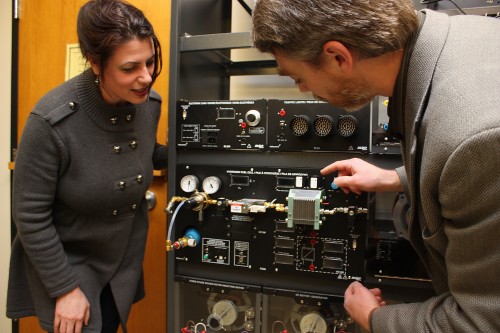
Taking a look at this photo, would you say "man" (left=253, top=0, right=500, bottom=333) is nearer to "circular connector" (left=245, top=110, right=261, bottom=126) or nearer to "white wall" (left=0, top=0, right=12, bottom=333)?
"circular connector" (left=245, top=110, right=261, bottom=126)

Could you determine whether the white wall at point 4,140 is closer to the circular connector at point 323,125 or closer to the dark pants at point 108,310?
the dark pants at point 108,310

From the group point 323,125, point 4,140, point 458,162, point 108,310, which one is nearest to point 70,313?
point 108,310

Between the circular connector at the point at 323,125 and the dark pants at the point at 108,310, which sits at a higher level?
the circular connector at the point at 323,125

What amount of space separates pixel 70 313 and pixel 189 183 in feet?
1.66

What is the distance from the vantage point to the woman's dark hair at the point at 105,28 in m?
0.95

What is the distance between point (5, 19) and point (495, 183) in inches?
91.3

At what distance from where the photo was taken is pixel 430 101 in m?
0.62

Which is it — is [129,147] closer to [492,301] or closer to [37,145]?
[37,145]

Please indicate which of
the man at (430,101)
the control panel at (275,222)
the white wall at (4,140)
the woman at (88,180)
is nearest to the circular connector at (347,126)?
the control panel at (275,222)

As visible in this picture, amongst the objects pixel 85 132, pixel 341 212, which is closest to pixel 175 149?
pixel 85 132

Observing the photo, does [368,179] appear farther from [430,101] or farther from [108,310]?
[108,310]

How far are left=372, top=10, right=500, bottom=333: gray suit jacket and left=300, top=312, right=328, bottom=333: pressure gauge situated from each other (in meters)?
0.46

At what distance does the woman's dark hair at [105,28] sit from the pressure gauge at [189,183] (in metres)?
0.43

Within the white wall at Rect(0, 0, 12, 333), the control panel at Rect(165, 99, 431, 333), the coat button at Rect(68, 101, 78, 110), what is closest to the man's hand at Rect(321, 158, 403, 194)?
the control panel at Rect(165, 99, 431, 333)
